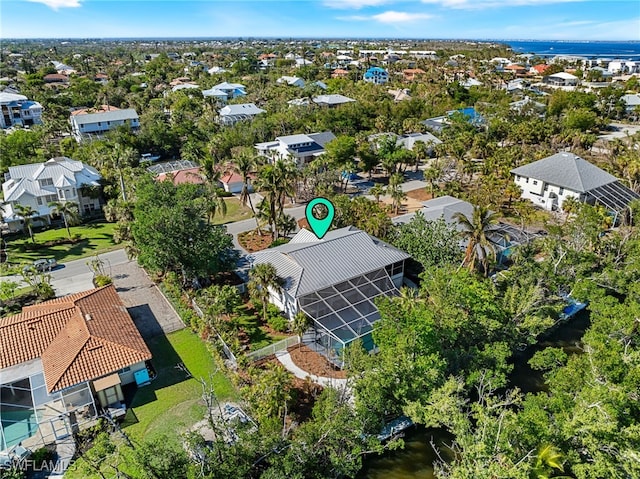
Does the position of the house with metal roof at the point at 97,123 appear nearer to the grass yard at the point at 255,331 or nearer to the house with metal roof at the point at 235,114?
the house with metal roof at the point at 235,114

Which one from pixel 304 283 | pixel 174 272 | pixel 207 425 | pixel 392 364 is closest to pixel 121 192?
pixel 174 272

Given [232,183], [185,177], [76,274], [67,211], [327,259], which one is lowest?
[76,274]

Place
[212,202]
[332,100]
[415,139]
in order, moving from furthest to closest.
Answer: [332,100]
[415,139]
[212,202]

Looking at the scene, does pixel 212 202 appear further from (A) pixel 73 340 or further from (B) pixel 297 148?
(B) pixel 297 148

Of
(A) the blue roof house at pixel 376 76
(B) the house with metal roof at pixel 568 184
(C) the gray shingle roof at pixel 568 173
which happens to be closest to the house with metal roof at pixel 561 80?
(A) the blue roof house at pixel 376 76

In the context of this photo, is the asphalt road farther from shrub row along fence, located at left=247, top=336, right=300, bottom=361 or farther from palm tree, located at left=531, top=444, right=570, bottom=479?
palm tree, located at left=531, top=444, right=570, bottom=479

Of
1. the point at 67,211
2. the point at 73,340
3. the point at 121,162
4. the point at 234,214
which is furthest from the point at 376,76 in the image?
the point at 73,340

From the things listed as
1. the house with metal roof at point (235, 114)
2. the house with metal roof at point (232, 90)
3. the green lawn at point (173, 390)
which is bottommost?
the green lawn at point (173, 390)
